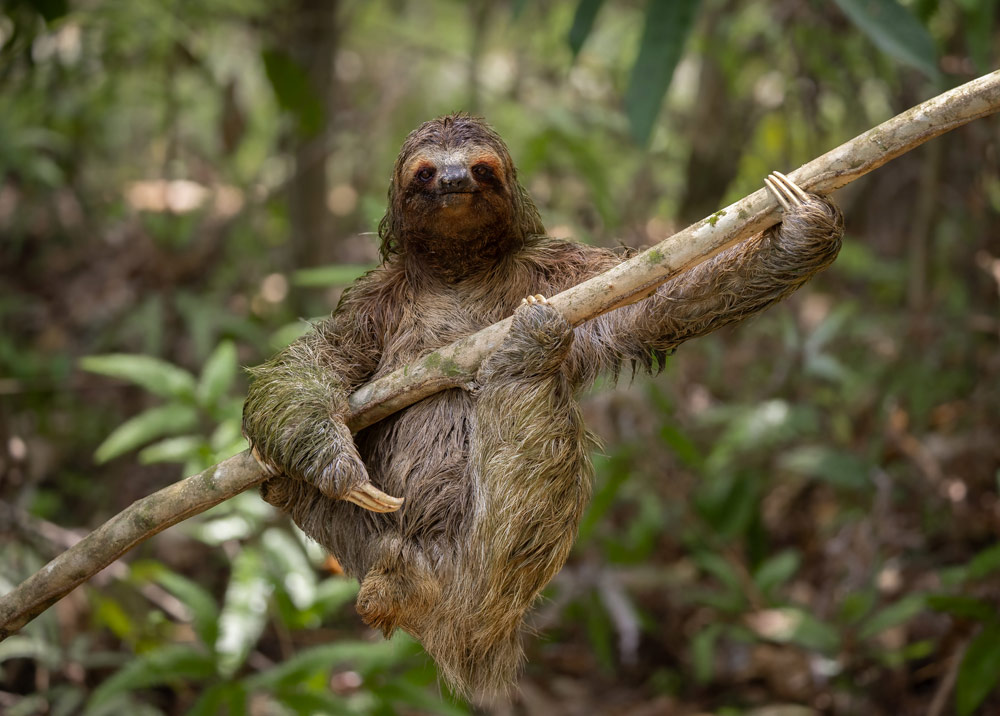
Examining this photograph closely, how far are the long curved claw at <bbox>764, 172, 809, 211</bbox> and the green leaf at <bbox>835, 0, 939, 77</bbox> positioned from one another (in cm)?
205

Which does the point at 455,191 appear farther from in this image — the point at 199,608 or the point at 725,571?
the point at 725,571

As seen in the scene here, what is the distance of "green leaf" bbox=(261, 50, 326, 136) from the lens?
8.06 m

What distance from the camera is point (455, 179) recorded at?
3869mm

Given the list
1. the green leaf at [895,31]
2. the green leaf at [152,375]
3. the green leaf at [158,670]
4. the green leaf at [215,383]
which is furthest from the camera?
the green leaf at [215,383]

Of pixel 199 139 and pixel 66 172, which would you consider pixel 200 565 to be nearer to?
pixel 66 172

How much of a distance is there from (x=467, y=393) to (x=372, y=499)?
0.64m

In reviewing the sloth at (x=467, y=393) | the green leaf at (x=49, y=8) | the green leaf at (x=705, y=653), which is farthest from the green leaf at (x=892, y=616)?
the green leaf at (x=49, y=8)

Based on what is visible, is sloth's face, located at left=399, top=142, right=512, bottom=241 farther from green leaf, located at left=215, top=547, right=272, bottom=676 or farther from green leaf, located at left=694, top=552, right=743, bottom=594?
green leaf, located at left=694, top=552, right=743, bottom=594

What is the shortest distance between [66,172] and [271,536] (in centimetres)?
512

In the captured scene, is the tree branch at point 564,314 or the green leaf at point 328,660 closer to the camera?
the tree branch at point 564,314

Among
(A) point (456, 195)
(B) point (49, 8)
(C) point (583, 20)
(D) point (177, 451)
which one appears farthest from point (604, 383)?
(B) point (49, 8)

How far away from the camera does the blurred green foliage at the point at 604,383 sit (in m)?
5.86

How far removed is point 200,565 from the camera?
814 cm

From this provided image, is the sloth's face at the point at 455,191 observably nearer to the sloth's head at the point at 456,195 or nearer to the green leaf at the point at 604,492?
the sloth's head at the point at 456,195
